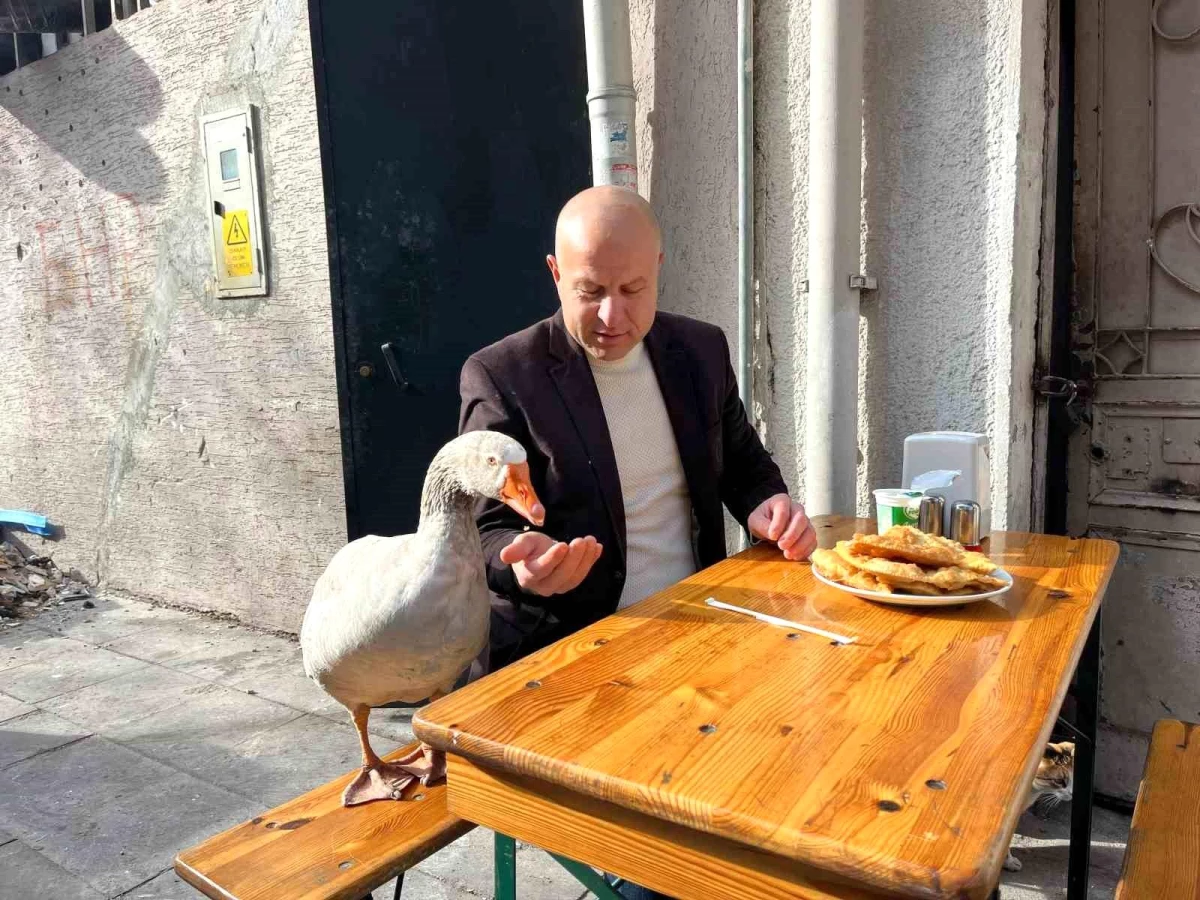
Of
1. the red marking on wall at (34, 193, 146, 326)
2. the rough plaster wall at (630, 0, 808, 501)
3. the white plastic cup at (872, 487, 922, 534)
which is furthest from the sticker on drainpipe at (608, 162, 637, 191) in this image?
the red marking on wall at (34, 193, 146, 326)

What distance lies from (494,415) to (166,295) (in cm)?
385

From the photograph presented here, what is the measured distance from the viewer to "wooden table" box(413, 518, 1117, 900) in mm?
A: 969

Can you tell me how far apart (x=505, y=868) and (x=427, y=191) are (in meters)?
2.98

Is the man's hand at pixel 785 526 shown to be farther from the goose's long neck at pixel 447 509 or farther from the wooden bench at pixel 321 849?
the wooden bench at pixel 321 849

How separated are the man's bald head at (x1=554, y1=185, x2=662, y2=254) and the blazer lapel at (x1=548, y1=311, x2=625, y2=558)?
0.26 m

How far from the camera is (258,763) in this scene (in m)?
3.55

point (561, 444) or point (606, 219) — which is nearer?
point (606, 219)

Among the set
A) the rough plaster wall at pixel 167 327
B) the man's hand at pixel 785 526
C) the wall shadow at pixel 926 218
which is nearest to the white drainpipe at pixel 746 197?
the wall shadow at pixel 926 218

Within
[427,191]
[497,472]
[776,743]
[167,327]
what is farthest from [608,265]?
[167,327]

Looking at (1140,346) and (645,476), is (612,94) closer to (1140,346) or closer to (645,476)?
(645,476)

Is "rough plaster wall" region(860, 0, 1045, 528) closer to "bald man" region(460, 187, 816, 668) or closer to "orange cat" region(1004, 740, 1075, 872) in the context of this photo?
"orange cat" region(1004, 740, 1075, 872)

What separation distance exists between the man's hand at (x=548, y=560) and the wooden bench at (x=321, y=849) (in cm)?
44

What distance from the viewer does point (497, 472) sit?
157 centimetres

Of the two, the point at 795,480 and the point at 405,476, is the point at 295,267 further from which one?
the point at 795,480
